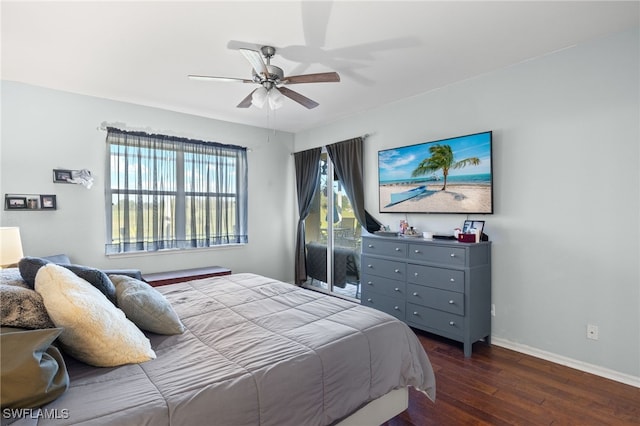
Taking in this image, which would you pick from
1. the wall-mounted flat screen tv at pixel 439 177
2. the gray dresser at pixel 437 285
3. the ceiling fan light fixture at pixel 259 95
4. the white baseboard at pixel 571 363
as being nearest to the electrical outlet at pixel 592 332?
the white baseboard at pixel 571 363

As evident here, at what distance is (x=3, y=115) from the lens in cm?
326

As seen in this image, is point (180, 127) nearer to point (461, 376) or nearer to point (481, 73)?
point (481, 73)

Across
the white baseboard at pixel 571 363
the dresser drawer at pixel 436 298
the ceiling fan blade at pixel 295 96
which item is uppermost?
the ceiling fan blade at pixel 295 96

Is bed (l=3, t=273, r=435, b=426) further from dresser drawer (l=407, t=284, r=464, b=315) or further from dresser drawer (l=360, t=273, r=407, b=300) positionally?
dresser drawer (l=360, t=273, r=407, b=300)

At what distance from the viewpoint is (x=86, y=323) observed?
131cm

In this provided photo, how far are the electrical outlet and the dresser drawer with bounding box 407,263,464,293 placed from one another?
0.98 m

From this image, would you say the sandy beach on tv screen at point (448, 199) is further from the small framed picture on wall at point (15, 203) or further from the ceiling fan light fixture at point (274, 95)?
the small framed picture on wall at point (15, 203)

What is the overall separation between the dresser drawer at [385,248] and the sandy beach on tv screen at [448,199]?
514mm

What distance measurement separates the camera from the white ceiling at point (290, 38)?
7.11 ft

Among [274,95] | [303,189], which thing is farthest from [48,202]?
[303,189]

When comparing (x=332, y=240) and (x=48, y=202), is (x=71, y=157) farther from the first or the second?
(x=332, y=240)

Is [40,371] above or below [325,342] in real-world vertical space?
above

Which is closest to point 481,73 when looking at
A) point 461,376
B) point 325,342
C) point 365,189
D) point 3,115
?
point 365,189

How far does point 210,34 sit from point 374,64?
1430 millimetres
